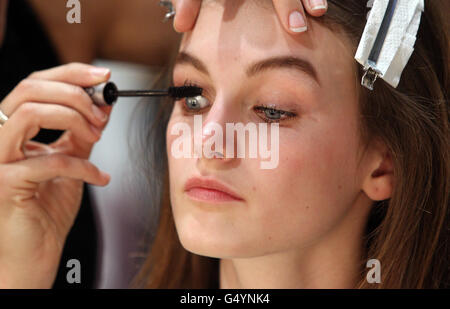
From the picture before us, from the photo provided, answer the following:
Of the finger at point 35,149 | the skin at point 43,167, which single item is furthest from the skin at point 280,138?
the finger at point 35,149

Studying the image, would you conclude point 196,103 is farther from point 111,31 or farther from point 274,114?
point 111,31

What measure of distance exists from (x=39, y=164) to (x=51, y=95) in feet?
0.44

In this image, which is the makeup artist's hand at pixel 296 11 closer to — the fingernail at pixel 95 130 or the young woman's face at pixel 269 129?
the young woman's face at pixel 269 129

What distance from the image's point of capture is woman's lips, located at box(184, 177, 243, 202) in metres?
0.90

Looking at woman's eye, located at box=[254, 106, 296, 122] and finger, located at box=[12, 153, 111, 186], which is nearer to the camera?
woman's eye, located at box=[254, 106, 296, 122]

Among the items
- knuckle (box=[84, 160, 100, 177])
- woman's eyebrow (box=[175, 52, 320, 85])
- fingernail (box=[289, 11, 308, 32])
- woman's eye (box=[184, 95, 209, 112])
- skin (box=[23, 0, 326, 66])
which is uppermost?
skin (box=[23, 0, 326, 66])

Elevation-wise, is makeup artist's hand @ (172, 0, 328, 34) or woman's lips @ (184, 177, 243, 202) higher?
makeup artist's hand @ (172, 0, 328, 34)

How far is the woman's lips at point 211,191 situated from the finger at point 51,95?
11.0 inches

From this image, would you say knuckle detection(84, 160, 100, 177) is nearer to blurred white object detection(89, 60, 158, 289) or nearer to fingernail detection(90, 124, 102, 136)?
fingernail detection(90, 124, 102, 136)

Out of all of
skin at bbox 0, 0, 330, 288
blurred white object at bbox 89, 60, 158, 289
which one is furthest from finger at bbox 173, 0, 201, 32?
blurred white object at bbox 89, 60, 158, 289

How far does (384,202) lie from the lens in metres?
1.04

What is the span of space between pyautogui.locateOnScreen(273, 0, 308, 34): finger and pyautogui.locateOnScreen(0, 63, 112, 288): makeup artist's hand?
1.19ft

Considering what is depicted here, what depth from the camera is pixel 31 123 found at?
1044mm
